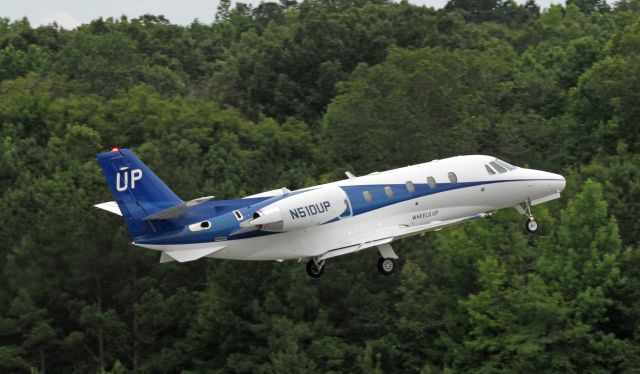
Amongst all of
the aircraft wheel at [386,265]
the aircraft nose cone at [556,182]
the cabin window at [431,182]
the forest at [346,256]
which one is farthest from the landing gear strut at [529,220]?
the forest at [346,256]

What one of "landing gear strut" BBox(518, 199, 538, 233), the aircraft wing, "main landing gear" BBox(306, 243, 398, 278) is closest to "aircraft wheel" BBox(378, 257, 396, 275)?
"main landing gear" BBox(306, 243, 398, 278)

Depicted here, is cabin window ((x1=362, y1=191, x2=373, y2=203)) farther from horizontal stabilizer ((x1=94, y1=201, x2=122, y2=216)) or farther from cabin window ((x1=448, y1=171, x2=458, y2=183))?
horizontal stabilizer ((x1=94, y1=201, x2=122, y2=216))

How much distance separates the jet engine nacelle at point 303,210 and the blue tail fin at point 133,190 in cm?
300

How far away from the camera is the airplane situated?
40.5m

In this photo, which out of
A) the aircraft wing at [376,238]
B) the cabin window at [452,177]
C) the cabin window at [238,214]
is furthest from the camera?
the cabin window at [452,177]

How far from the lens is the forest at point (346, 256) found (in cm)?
5825

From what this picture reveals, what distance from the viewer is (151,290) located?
208 ft

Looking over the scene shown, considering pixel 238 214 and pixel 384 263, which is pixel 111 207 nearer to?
pixel 238 214

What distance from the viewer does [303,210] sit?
40.9 meters

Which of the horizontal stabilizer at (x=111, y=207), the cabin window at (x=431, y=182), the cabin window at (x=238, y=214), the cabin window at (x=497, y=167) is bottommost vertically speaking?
the cabin window at (x=238, y=214)

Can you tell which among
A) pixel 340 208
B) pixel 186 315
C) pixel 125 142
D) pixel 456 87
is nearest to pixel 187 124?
pixel 125 142

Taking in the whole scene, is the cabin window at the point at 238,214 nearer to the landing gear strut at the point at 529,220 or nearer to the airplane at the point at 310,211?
the airplane at the point at 310,211

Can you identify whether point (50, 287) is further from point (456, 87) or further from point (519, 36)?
point (519, 36)

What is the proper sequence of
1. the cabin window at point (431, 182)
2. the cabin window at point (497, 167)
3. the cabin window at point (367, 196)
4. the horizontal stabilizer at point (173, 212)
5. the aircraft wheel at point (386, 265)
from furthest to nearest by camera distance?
the cabin window at point (497, 167), the aircraft wheel at point (386, 265), the cabin window at point (431, 182), the cabin window at point (367, 196), the horizontal stabilizer at point (173, 212)
